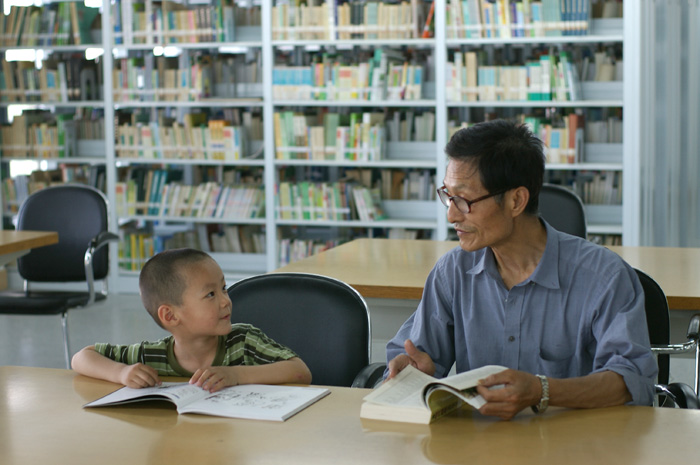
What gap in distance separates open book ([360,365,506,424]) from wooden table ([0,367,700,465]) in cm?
2

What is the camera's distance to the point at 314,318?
237 centimetres

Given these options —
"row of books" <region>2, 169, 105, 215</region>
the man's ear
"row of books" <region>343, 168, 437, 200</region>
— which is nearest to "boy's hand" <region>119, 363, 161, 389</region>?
the man's ear

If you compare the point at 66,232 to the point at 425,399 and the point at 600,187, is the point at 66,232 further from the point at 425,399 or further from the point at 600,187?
the point at 425,399

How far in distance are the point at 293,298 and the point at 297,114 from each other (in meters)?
3.90

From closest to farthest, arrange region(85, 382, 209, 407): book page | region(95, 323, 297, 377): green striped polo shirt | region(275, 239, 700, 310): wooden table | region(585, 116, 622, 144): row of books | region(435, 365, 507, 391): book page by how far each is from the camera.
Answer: region(435, 365, 507, 391): book page < region(85, 382, 209, 407): book page < region(95, 323, 297, 377): green striped polo shirt < region(275, 239, 700, 310): wooden table < region(585, 116, 622, 144): row of books

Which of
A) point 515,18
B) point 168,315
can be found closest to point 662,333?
point 168,315

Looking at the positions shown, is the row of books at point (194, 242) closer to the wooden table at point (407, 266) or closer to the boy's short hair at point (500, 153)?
the wooden table at point (407, 266)

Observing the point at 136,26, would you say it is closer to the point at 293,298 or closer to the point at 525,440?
the point at 293,298

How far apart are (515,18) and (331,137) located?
1346 millimetres

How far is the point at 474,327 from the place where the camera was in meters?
2.04

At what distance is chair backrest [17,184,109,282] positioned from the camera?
15.2 ft

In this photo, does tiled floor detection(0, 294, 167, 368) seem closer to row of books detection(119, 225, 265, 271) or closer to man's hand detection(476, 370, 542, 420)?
row of books detection(119, 225, 265, 271)

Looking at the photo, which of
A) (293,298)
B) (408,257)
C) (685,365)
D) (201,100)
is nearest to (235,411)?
(293,298)

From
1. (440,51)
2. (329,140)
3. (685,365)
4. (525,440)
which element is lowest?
(685,365)
